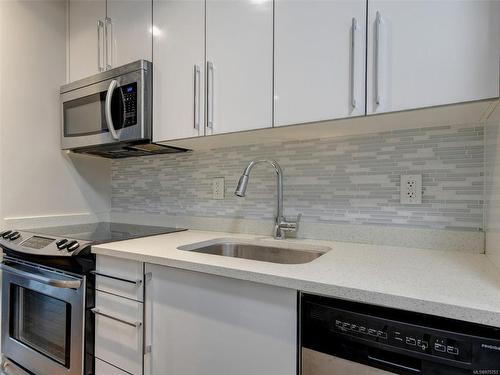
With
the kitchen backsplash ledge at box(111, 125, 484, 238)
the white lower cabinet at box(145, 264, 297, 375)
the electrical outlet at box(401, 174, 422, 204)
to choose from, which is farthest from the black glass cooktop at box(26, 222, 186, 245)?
the electrical outlet at box(401, 174, 422, 204)

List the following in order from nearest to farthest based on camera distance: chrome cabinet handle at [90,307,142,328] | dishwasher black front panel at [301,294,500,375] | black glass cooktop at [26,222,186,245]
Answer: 1. dishwasher black front panel at [301,294,500,375]
2. chrome cabinet handle at [90,307,142,328]
3. black glass cooktop at [26,222,186,245]

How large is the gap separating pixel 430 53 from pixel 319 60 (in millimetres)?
333

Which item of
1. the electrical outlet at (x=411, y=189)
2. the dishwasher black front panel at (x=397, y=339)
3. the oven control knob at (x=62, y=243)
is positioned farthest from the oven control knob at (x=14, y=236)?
the electrical outlet at (x=411, y=189)

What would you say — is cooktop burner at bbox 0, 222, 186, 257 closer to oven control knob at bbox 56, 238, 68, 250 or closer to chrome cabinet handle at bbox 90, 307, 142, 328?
oven control knob at bbox 56, 238, 68, 250

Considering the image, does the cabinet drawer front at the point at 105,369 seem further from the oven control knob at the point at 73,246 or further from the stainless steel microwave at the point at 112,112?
the stainless steel microwave at the point at 112,112

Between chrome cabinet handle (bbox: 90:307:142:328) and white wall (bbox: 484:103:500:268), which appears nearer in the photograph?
white wall (bbox: 484:103:500:268)

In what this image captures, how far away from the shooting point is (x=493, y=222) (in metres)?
0.91

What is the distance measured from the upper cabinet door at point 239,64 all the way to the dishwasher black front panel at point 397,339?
27.6 inches

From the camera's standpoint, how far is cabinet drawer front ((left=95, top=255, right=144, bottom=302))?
42.6 inches

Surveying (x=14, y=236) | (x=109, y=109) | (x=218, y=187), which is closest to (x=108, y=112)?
(x=109, y=109)

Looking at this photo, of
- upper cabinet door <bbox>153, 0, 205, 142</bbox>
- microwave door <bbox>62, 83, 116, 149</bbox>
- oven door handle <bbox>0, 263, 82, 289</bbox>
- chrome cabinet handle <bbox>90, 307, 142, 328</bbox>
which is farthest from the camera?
microwave door <bbox>62, 83, 116, 149</bbox>

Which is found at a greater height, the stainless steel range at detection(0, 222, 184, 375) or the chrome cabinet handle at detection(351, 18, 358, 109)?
the chrome cabinet handle at detection(351, 18, 358, 109)

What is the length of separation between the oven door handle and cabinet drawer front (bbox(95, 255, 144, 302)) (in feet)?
0.30

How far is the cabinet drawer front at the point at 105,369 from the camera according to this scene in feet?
3.77
